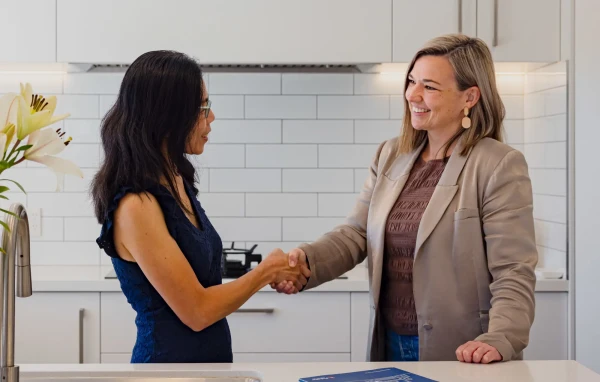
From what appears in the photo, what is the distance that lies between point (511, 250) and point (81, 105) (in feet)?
7.48

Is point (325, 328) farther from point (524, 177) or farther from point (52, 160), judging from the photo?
point (52, 160)

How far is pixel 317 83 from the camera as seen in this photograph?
355cm

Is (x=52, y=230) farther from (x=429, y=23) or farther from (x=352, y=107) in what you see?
(x=429, y=23)

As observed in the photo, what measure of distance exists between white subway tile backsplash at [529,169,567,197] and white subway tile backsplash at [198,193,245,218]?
1318mm

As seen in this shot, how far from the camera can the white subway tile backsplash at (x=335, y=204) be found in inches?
141

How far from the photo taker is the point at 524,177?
2.01 m

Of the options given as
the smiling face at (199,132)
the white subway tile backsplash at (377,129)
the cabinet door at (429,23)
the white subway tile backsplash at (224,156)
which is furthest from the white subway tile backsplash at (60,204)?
A: the smiling face at (199,132)

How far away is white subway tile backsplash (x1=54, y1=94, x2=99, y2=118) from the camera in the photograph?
11.6 feet

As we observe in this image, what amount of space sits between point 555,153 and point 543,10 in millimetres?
594

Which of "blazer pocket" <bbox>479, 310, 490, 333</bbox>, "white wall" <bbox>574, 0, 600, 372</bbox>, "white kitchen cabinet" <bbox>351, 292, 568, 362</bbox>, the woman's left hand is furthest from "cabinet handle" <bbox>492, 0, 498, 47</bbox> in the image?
the woman's left hand

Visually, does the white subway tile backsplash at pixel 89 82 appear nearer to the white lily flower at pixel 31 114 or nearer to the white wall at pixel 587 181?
the white wall at pixel 587 181

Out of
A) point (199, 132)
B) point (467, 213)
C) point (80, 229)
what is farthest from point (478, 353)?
point (80, 229)

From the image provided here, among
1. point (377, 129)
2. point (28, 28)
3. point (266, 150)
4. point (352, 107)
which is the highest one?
point (28, 28)

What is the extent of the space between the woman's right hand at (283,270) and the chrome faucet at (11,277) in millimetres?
918
